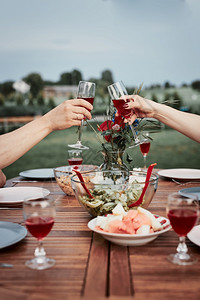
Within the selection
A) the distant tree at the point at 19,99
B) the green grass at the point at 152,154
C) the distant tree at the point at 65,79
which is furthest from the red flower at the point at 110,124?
the distant tree at the point at 19,99

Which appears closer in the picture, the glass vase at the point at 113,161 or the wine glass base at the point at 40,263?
the wine glass base at the point at 40,263

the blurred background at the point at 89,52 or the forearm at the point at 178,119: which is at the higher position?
the blurred background at the point at 89,52

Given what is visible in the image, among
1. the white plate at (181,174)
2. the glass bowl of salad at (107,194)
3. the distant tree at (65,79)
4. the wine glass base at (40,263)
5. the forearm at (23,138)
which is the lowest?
the white plate at (181,174)

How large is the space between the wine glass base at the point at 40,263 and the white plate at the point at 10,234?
0.10m

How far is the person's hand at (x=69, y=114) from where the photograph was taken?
141 centimetres

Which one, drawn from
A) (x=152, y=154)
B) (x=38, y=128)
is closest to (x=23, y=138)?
(x=38, y=128)

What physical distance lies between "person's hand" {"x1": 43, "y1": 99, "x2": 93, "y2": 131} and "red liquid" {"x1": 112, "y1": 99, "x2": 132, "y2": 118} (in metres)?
0.15

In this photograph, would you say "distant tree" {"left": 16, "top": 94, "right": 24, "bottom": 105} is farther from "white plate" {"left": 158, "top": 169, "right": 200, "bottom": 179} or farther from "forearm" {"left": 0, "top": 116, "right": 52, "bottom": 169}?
"forearm" {"left": 0, "top": 116, "right": 52, "bottom": 169}

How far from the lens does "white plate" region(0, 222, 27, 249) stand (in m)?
0.95

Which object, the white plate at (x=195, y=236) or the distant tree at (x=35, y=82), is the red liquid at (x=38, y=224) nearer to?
the white plate at (x=195, y=236)

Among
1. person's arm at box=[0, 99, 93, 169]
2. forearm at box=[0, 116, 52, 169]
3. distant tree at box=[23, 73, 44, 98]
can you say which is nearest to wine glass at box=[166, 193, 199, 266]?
person's arm at box=[0, 99, 93, 169]

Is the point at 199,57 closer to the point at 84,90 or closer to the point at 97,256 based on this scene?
the point at 84,90

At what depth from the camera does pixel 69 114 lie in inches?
56.7

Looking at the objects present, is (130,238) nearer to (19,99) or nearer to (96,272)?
(96,272)
